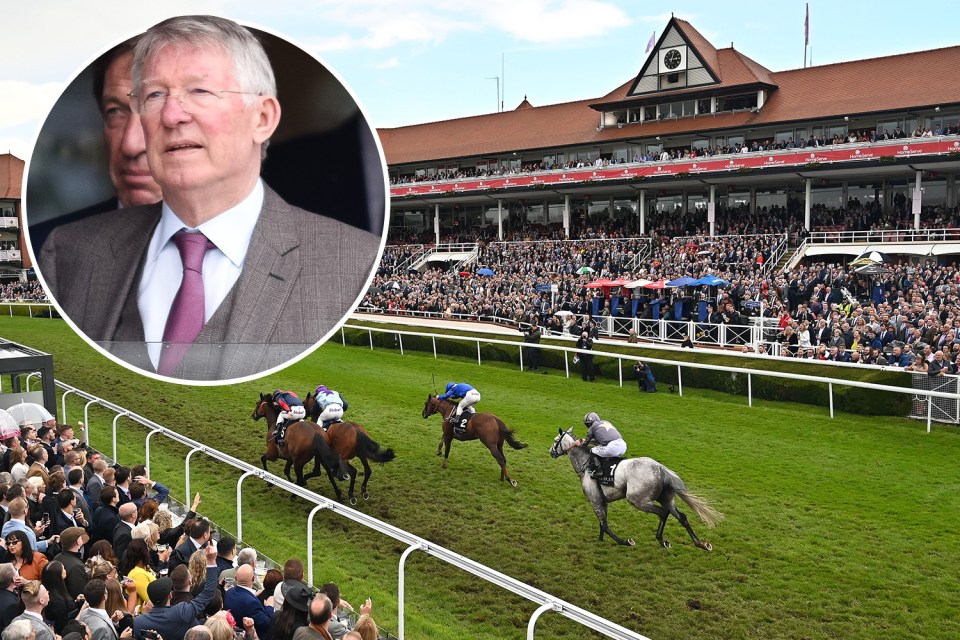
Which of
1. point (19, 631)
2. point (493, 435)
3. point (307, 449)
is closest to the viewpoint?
point (19, 631)

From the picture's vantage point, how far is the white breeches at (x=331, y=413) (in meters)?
9.23

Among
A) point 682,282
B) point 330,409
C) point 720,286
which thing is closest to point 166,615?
point 330,409

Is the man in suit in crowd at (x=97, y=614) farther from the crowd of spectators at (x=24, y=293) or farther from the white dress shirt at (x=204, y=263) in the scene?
the crowd of spectators at (x=24, y=293)

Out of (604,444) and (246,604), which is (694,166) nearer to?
(604,444)

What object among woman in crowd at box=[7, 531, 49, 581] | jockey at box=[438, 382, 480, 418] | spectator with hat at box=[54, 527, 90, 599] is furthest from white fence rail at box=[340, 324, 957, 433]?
woman in crowd at box=[7, 531, 49, 581]

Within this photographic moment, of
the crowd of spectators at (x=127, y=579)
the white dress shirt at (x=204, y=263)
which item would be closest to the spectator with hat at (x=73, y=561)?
the crowd of spectators at (x=127, y=579)

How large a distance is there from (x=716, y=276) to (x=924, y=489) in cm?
1231

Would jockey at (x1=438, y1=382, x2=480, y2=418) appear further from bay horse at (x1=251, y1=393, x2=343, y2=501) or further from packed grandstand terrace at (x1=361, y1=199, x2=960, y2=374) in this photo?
packed grandstand terrace at (x1=361, y1=199, x2=960, y2=374)

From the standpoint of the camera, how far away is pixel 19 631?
3.40 meters

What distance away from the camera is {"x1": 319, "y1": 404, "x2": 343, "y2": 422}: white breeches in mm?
9234

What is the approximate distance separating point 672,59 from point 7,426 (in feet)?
97.0

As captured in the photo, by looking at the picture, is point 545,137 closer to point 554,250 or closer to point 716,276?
point 554,250

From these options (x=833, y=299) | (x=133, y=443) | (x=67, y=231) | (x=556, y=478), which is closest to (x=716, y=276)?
(x=833, y=299)

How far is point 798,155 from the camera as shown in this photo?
27.2 meters
